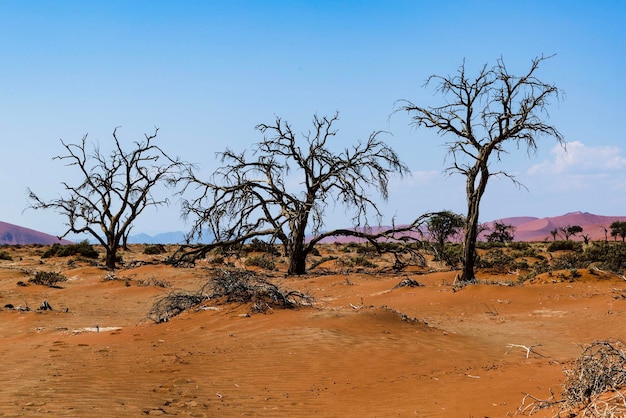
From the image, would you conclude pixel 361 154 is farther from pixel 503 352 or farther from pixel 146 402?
pixel 146 402

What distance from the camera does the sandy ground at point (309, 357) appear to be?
630 cm

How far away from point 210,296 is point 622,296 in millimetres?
11164

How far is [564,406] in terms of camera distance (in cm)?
455

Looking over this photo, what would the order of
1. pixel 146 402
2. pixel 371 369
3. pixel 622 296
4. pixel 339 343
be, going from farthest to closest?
pixel 622 296
pixel 339 343
pixel 371 369
pixel 146 402

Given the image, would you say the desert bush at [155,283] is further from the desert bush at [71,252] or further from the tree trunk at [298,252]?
the desert bush at [71,252]

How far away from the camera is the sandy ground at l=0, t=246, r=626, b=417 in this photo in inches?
248

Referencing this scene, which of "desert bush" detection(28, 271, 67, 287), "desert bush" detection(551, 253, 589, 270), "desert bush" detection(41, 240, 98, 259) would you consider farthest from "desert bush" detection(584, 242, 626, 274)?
"desert bush" detection(41, 240, 98, 259)

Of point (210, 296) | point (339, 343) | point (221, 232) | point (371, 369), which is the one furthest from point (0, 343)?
point (221, 232)

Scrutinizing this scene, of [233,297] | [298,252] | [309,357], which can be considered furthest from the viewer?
[298,252]

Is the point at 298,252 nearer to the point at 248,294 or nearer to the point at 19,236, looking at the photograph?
the point at 248,294

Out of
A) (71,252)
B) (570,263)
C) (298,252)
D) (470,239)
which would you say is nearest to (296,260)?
(298,252)

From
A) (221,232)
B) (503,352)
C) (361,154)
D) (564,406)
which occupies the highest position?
(361,154)

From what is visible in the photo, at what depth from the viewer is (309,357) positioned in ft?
28.6

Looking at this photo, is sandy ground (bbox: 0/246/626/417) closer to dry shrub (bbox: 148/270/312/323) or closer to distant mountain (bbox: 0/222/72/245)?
dry shrub (bbox: 148/270/312/323)
